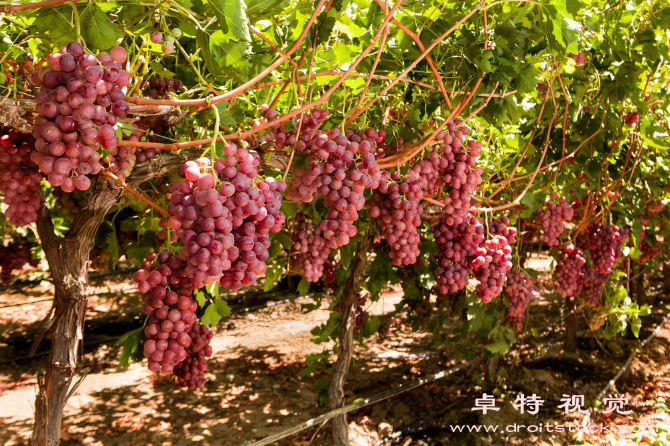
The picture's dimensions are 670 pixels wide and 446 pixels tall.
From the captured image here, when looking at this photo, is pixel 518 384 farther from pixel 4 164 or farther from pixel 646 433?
pixel 4 164

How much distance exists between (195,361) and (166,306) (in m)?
0.81

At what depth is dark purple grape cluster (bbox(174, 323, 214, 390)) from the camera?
1969 millimetres

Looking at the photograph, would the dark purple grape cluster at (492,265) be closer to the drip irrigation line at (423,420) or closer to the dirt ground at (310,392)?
the dirt ground at (310,392)

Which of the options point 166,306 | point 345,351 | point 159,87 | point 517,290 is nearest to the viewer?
point 166,306

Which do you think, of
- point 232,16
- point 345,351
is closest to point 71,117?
point 232,16

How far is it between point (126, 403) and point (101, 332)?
2328 millimetres

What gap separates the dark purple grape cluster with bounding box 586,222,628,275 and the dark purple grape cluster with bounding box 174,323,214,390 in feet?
8.94

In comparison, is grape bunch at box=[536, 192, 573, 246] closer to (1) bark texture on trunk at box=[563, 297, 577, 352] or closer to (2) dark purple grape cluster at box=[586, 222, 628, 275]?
(2) dark purple grape cluster at box=[586, 222, 628, 275]

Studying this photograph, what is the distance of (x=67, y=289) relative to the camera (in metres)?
1.49

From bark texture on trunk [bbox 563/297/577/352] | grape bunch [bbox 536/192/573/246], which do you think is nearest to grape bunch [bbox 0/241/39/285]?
grape bunch [bbox 536/192/573/246]

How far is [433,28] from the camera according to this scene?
174 centimetres

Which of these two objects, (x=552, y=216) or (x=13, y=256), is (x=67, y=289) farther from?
(x=13, y=256)

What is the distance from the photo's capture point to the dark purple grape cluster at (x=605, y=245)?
328 cm

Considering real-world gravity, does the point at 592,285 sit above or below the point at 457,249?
below
